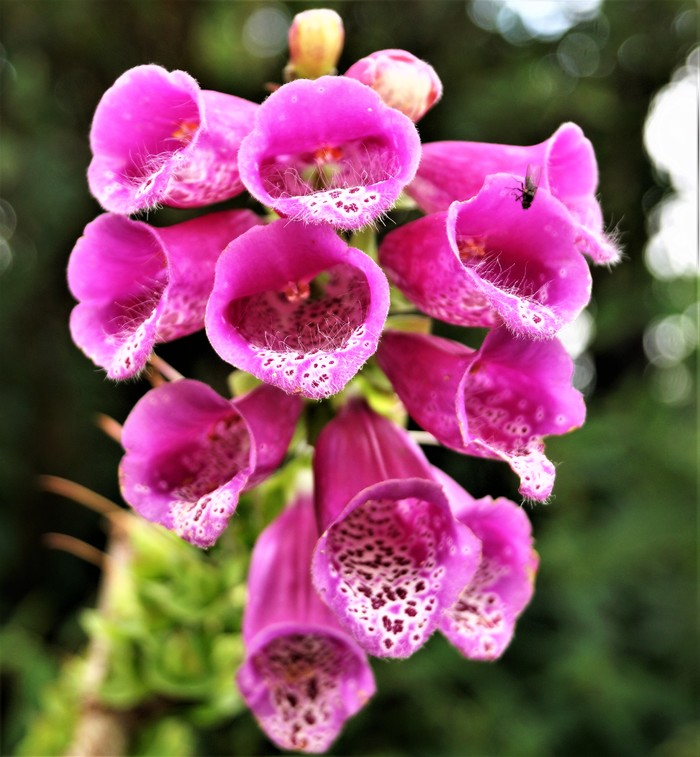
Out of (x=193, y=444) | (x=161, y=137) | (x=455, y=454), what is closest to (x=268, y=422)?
(x=193, y=444)

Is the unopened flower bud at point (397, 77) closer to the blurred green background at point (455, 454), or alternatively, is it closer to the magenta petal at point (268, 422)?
the magenta petal at point (268, 422)

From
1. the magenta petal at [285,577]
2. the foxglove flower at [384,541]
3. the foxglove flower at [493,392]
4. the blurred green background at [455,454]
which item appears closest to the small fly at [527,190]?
the foxglove flower at [493,392]

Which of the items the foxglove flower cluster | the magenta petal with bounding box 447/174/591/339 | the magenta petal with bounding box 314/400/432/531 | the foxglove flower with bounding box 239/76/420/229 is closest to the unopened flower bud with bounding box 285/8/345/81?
the foxglove flower cluster

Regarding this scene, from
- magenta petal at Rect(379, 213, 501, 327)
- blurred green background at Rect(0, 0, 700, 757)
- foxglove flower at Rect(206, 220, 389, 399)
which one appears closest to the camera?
foxglove flower at Rect(206, 220, 389, 399)

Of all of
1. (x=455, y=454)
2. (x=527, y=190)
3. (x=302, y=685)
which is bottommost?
(x=455, y=454)

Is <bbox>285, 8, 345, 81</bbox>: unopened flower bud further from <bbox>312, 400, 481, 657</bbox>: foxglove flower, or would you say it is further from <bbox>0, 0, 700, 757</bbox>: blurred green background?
<bbox>0, 0, 700, 757</bbox>: blurred green background

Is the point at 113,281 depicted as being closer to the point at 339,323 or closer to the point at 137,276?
the point at 137,276

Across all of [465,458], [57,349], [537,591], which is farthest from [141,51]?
[537,591]
